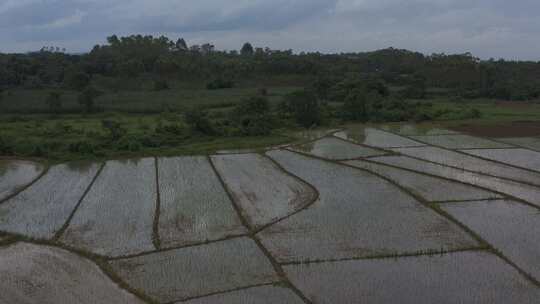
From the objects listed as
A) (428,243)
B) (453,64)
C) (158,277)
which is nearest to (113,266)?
(158,277)

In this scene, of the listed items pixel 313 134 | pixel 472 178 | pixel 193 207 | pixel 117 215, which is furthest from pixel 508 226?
pixel 313 134

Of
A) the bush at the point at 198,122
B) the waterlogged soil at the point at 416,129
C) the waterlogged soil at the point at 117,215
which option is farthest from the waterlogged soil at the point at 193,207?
the waterlogged soil at the point at 416,129

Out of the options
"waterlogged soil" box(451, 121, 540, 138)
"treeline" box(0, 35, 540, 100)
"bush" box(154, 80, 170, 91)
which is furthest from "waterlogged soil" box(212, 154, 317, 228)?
"bush" box(154, 80, 170, 91)

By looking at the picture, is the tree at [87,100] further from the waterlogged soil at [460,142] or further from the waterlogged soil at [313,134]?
the waterlogged soil at [460,142]

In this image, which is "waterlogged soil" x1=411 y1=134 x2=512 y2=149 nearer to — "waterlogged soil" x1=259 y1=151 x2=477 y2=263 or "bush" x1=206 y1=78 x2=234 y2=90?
"waterlogged soil" x1=259 y1=151 x2=477 y2=263

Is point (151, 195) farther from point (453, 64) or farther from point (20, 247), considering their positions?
point (453, 64)

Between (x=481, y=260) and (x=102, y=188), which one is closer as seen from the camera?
(x=481, y=260)
